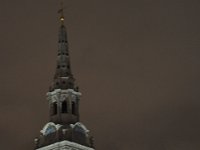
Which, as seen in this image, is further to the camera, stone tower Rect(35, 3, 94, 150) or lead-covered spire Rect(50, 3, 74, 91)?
lead-covered spire Rect(50, 3, 74, 91)

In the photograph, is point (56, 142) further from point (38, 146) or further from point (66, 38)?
point (66, 38)

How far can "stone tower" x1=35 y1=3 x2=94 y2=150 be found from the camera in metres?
162

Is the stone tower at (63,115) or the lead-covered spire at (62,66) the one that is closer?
the stone tower at (63,115)

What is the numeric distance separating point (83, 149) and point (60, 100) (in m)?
10.1

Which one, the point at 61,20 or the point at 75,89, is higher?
the point at 61,20

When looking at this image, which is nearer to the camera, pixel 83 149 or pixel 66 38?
pixel 83 149

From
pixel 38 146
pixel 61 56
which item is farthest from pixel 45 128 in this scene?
pixel 61 56

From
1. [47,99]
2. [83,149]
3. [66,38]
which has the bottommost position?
[83,149]

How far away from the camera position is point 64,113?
166750 mm

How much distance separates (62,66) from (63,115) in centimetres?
981

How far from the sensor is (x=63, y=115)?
166 m

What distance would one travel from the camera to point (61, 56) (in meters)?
172

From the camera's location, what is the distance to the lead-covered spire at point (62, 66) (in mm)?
169750

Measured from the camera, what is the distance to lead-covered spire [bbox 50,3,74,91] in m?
170
